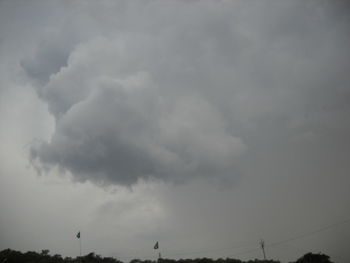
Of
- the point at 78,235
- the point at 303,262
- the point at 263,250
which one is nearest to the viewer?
the point at 78,235

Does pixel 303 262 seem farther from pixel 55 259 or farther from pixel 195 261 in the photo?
pixel 55 259

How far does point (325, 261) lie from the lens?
352ft

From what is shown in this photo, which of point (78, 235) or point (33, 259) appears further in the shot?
point (33, 259)

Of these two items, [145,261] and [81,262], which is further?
[145,261]

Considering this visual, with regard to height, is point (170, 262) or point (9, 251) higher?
point (9, 251)

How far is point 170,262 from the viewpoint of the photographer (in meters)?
108

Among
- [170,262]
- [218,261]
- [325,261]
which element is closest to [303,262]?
[325,261]

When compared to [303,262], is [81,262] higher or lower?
higher

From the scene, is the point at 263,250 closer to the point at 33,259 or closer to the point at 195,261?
the point at 195,261

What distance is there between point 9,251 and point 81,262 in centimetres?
2115

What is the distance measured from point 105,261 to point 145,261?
12.3 metres

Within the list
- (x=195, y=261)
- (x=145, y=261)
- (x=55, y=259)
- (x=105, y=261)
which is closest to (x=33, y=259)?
(x=55, y=259)

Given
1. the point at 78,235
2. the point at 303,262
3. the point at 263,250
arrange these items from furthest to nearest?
1. the point at 303,262
2. the point at 263,250
3. the point at 78,235

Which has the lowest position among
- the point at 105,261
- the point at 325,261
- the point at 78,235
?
the point at 325,261
